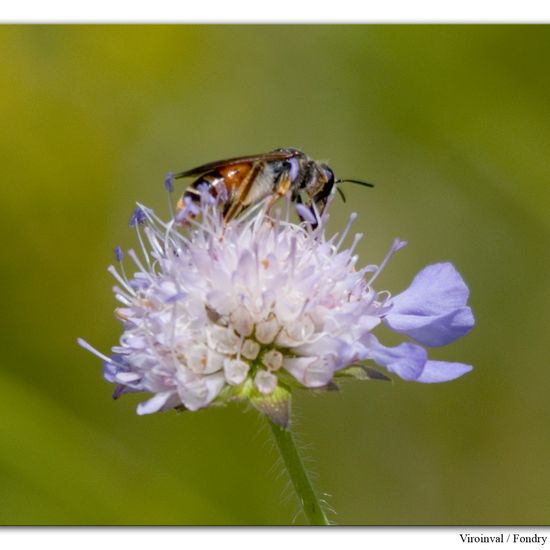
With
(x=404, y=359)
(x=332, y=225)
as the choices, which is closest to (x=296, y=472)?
(x=404, y=359)

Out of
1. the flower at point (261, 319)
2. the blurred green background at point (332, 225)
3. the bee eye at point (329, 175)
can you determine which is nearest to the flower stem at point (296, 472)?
the flower at point (261, 319)

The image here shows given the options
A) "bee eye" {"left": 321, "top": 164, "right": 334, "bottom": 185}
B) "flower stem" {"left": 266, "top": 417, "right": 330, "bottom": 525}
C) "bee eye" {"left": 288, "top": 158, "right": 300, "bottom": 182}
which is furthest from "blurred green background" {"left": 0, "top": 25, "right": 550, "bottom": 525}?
"flower stem" {"left": 266, "top": 417, "right": 330, "bottom": 525}

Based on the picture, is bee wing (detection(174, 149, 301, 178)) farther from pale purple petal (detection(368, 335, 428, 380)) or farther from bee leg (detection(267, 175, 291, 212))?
pale purple petal (detection(368, 335, 428, 380))

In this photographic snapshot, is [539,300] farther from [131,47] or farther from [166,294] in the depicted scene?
[166,294]

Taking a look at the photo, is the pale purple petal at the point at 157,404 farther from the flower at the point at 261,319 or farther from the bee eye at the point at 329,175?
the bee eye at the point at 329,175

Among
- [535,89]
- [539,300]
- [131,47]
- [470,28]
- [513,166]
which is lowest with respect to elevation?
[539,300]

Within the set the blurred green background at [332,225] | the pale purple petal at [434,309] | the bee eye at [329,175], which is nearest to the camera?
the pale purple petal at [434,309]

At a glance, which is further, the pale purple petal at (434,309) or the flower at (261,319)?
the pale purple petal at (434,309)
